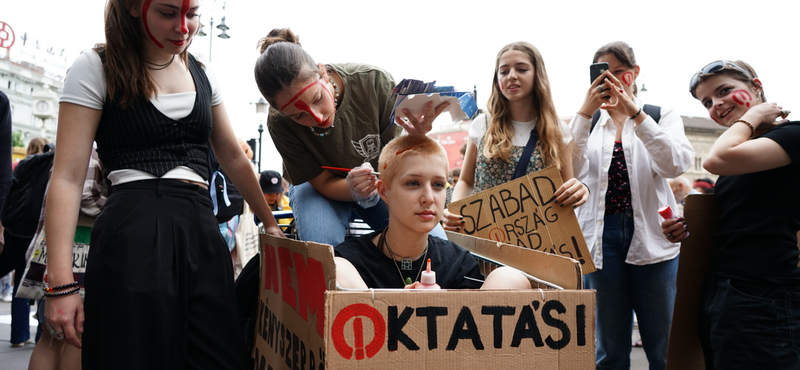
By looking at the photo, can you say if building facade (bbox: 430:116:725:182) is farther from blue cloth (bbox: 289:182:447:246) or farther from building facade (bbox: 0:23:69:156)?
blue cloth (bbox: 289:182:447:246)

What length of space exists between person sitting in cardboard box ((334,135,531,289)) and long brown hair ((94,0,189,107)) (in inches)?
39.3

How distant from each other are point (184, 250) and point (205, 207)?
22 centimetres

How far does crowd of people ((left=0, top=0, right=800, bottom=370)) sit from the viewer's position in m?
1.86

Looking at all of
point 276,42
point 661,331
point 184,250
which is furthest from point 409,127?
point 661,331

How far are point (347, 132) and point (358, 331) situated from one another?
1.49 metres

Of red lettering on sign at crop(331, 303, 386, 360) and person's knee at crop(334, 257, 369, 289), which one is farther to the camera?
person's knee at crop(334, 257, 369, 289)

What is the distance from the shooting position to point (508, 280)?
1979 mm

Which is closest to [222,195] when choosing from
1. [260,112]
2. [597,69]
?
[597,69]

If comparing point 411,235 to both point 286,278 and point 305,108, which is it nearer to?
point 286,278

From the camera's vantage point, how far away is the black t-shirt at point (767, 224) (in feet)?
7.30

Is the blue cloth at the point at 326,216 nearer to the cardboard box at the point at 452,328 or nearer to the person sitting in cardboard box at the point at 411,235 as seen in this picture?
the person sitting in cardboard box at the point at 411,235

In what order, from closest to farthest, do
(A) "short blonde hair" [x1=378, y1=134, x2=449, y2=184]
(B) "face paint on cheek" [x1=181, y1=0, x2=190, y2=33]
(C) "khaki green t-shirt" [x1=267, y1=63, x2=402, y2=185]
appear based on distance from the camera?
1. (B) "face paint on cheek" [x1=181, y1=0, x2=190, y2=33]
2. (A) "short blonde hair" [x1=378, y1=134, x2=449, y2=184]
3. (C) "khaki green t-shirt" [x1=267, y1=63, x2=402, y2=185]

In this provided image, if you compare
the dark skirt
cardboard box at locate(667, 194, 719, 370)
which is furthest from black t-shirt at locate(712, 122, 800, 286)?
the dark skirt

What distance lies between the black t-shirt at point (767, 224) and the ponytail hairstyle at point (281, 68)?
202cm
